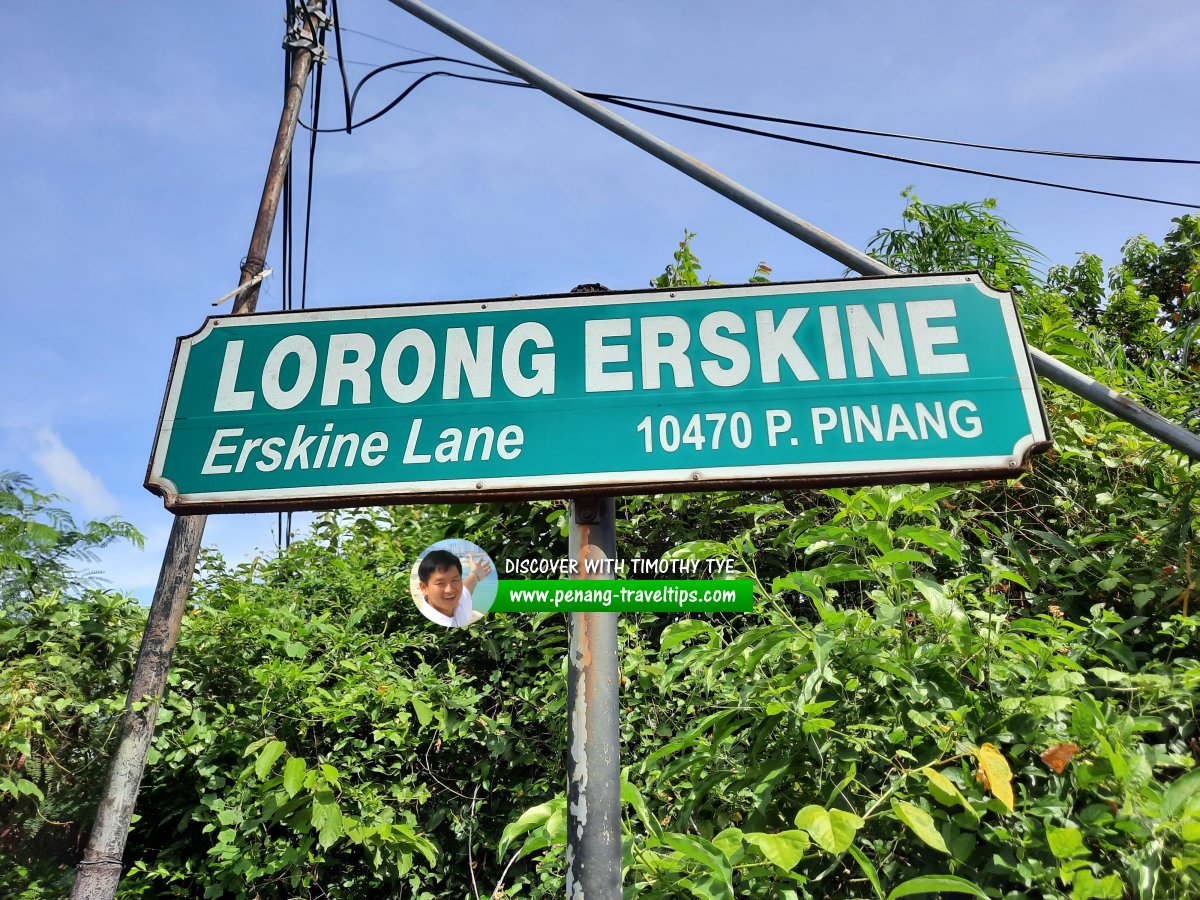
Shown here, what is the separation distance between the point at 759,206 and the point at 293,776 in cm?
244

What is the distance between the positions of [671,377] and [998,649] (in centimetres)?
108

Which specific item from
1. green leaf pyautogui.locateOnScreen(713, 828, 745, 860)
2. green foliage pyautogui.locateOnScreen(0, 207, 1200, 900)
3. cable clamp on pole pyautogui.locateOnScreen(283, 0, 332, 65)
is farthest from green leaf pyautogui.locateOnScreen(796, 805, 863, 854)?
cable clamp on pole pyautogui.locateOnScreen(283, 0, 332, 65)

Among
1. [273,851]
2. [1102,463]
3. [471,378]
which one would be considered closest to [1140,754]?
[471,378]

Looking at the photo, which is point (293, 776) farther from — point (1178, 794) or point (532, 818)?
point (1178, 794)

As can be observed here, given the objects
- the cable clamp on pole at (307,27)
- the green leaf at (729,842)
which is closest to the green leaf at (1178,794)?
the green leaf at (729,842)

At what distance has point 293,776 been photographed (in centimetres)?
259

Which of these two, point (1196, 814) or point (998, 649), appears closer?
point (1196, 814)

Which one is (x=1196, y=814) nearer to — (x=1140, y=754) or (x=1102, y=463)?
(x=1140, y=754)

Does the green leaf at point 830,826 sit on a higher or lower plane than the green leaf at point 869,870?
higher

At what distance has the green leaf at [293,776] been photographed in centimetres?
254

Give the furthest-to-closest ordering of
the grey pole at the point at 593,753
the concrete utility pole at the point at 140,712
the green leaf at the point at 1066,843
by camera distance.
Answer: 1. the concrete utility pole at the point at 140,712
2. the green leaf at the point at 1066,843
3. the grey pole at the point at 593,753

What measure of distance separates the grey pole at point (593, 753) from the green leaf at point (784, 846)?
0.89ft

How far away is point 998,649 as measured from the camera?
1820 mm

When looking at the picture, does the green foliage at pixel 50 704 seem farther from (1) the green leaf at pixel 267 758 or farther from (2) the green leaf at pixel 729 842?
(2) the green leaf at pixel 729 842
